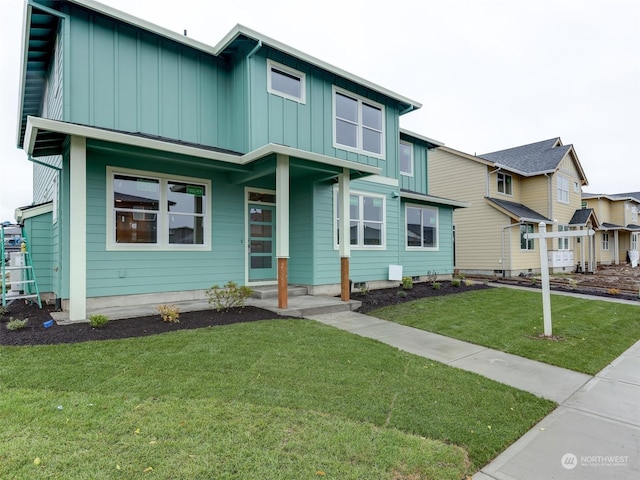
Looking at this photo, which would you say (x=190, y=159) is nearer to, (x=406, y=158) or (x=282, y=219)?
(x=282, y=219)

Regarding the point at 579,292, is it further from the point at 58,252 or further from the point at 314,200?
the point at 58,252

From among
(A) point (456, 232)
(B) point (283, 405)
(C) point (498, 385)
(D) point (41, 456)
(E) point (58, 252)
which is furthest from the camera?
(A) point (456, 232)

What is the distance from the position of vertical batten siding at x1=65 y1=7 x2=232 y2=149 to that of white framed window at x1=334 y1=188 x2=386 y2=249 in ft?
12.2

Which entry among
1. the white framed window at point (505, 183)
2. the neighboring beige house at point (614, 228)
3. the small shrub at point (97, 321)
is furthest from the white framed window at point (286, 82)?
the neighboring beige house at point (614, 228)

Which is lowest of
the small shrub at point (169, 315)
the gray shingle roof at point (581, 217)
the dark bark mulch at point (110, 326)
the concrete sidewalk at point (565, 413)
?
the concrete sidewalk at point (565, 413)

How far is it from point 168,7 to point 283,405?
13.7 meters

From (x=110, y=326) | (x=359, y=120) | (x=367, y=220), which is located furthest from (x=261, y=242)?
(x=359, y=120)

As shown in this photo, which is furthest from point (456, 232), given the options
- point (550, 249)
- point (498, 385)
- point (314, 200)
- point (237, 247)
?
point (498, 385)

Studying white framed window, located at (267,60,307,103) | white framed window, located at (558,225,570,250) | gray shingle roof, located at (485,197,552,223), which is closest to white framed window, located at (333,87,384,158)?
white framed window, located at (267,60,307,103)

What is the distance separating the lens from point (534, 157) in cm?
2033

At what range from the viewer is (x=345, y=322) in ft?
21.6

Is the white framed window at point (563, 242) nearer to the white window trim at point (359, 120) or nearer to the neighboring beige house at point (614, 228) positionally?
the neighboring beige house at point (614, 228)

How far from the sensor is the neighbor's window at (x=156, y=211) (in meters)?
7.00

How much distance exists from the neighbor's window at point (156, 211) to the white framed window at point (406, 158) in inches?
294
